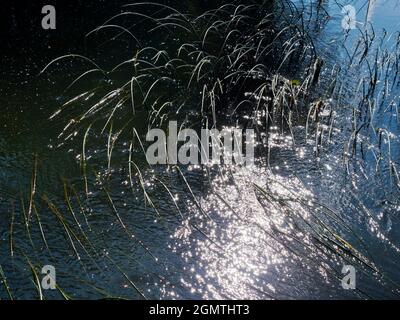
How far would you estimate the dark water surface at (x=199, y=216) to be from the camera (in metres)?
2.10

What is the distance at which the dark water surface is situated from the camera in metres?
2.10

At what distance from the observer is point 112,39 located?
396 cm

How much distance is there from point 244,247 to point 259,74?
169 cm

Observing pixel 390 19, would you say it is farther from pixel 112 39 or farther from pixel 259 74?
pixel 112 39

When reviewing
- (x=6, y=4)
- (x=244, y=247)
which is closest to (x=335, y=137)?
(x=244, y=247)

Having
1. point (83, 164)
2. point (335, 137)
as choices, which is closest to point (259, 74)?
point (335, 137)

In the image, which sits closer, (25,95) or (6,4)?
(25,95)

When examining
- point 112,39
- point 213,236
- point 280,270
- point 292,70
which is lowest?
point 280,270

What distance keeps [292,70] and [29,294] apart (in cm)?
266

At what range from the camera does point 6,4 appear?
4281mm

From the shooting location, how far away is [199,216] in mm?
2426
